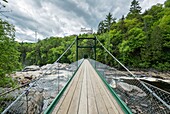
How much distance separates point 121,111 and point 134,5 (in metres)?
40.3

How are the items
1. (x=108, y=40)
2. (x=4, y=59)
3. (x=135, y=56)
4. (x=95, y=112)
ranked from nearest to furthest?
1. (x=95, y=112)
2. (x=4, y=59)
3. (x=135, y=56)
4. (x=108, y=40)

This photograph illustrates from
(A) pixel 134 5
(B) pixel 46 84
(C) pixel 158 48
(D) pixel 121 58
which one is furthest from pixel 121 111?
(A) pixel 134 5

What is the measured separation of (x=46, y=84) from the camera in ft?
8.34

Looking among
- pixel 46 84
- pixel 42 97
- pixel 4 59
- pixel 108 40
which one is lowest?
pixel 42 97

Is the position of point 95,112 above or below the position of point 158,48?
below

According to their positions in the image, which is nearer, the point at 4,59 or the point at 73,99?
the point at 73,99

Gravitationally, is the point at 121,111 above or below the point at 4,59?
below

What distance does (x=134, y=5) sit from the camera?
36.4 meters

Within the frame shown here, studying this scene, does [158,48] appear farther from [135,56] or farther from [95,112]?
[95,112]

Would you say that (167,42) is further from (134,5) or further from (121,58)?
(134,5)

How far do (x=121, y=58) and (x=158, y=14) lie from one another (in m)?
11.3

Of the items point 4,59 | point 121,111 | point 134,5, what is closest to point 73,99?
point 121,111

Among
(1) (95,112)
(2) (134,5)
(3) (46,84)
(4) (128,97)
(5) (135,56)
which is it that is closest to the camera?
(1) (95,112)

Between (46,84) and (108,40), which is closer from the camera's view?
(46,84)
